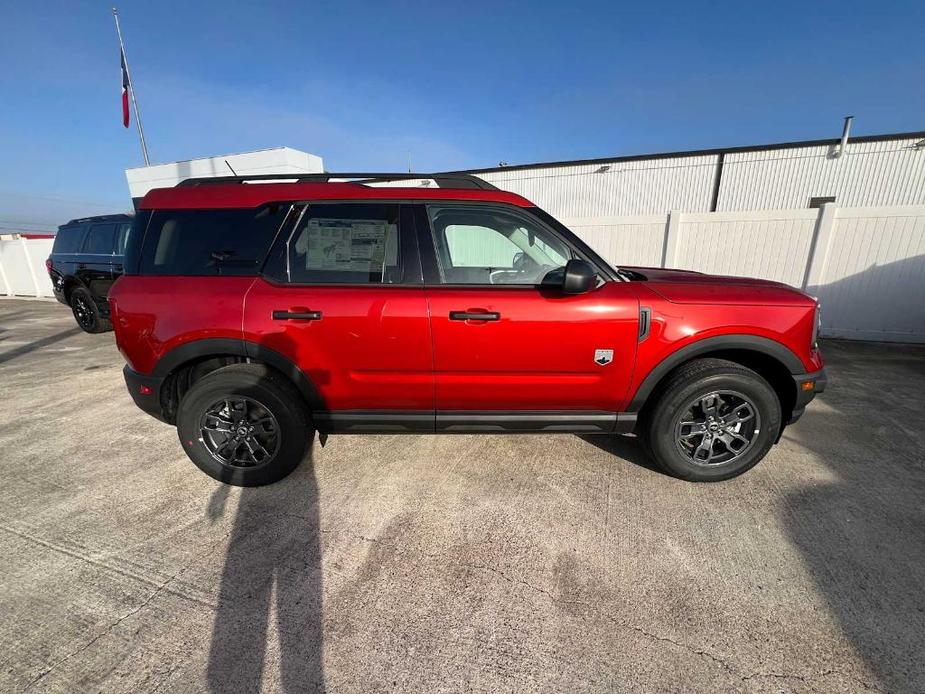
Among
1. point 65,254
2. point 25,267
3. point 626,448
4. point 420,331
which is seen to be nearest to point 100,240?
point 65,254

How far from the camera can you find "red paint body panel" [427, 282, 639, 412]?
2404mm

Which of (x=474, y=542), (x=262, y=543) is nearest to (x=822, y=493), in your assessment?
(x=474, y=542)

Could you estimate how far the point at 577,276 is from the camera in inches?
88.1

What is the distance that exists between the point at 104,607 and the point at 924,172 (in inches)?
707

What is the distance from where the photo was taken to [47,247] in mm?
13008

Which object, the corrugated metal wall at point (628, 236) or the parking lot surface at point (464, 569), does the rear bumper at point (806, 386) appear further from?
the corrugated metal wall at point (628, 236)

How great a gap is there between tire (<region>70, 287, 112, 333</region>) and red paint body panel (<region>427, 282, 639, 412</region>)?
307 inches

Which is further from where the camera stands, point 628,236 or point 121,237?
point 628,236

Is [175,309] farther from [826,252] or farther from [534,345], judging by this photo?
[826,252]

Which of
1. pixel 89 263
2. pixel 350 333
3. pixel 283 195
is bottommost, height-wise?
pixel 350 333

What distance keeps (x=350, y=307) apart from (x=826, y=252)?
27.0 feet

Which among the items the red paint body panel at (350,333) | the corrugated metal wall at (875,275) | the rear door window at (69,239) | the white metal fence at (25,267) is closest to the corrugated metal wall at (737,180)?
the corrugated metal wall at (875,275)

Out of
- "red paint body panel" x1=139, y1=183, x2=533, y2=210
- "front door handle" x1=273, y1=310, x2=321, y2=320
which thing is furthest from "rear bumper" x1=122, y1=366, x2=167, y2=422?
"red paint body panel" x1=139, y1=183, x2=533, y2=210

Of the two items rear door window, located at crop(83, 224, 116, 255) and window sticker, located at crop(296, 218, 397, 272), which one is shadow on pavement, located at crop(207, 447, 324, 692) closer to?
window sticker, located at crop(296, 218, 397, 272)
